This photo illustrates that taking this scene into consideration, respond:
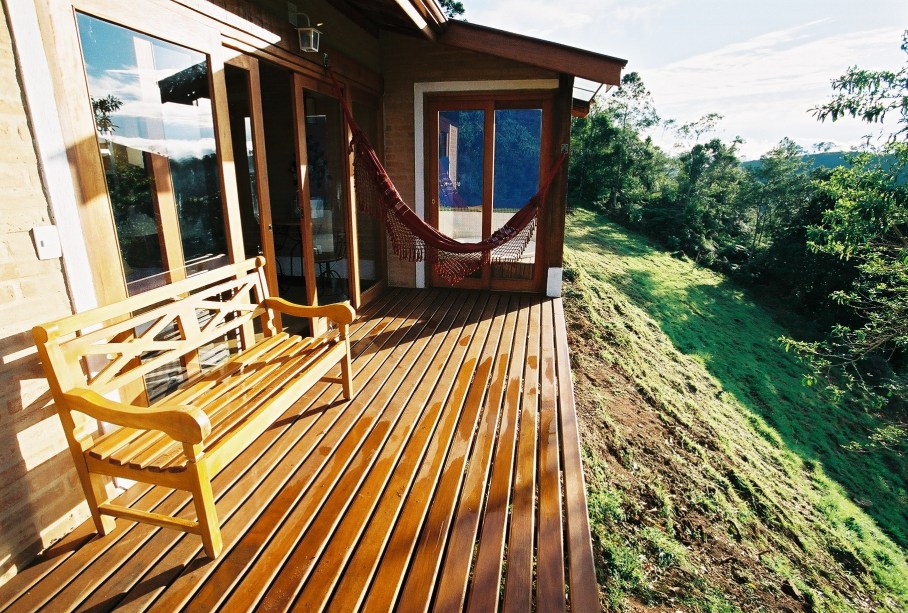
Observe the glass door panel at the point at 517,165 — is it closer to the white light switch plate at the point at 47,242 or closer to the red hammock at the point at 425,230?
the red hammock at the point at 425,230

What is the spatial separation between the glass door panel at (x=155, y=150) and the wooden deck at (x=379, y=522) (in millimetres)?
928

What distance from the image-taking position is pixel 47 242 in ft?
4.89

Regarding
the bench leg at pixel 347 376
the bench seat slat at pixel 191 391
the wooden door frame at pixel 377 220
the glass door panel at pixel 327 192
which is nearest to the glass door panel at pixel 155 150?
the bench seat slat at pixel 191 391

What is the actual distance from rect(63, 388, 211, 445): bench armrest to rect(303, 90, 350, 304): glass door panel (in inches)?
81.6

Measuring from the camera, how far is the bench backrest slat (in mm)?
1463

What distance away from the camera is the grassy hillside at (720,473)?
7.76 ft

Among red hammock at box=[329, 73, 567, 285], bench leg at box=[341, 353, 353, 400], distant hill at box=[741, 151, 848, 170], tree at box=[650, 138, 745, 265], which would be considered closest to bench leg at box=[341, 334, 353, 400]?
bench leg at box=[341, 353, 353, 400]

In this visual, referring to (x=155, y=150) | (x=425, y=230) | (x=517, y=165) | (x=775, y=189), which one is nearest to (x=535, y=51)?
(x=517, y=165)

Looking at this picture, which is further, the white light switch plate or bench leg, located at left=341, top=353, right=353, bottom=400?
bench leg, located at left=341, top=353, right=353, bottom=400

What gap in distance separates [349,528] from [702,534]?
2.16 m

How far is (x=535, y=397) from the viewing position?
2637 millimetres

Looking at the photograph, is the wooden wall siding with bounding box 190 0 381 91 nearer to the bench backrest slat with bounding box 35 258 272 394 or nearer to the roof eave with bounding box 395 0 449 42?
the roof eave with bounding box 395 0 449 42

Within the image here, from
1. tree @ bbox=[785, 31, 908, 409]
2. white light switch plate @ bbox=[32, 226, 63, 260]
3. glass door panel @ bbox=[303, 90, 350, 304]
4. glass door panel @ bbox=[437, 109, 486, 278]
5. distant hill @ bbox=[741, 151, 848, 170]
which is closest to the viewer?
white light switch plate @ bbox=[32, 226, 63, 260]

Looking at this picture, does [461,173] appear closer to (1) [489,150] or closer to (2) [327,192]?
(1) [489,150]
